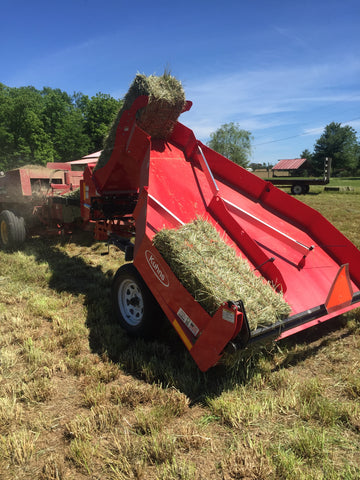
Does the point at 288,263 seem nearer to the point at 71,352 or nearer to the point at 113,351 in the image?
the point at 113,351

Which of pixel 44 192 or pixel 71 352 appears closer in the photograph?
pixel 71 352

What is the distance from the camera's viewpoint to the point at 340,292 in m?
3.17

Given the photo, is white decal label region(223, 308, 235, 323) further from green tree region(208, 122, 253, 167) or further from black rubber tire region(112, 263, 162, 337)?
green tree region(208, 122, 253, 167)

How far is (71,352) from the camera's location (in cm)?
332

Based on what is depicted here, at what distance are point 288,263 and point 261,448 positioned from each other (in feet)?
6.79

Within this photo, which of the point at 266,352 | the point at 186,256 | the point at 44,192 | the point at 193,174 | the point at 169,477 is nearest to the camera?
the point at 169,477

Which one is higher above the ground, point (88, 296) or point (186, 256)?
point (186, 256)

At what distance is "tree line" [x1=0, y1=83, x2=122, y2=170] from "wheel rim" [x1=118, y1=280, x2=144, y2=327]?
37.6 meters

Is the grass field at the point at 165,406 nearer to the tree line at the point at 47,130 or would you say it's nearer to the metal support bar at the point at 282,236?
the metal support bar at the point at 282,236

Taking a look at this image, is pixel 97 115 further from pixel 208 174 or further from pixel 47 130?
pixel 208 174

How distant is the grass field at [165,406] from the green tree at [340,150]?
209 feet

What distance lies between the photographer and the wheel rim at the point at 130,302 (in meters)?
3.65

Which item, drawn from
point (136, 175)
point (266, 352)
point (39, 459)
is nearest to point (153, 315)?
point (266, 352)

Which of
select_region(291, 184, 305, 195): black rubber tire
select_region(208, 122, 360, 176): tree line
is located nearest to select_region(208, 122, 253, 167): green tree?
select_region(208, 122, 360, 176): tree line
